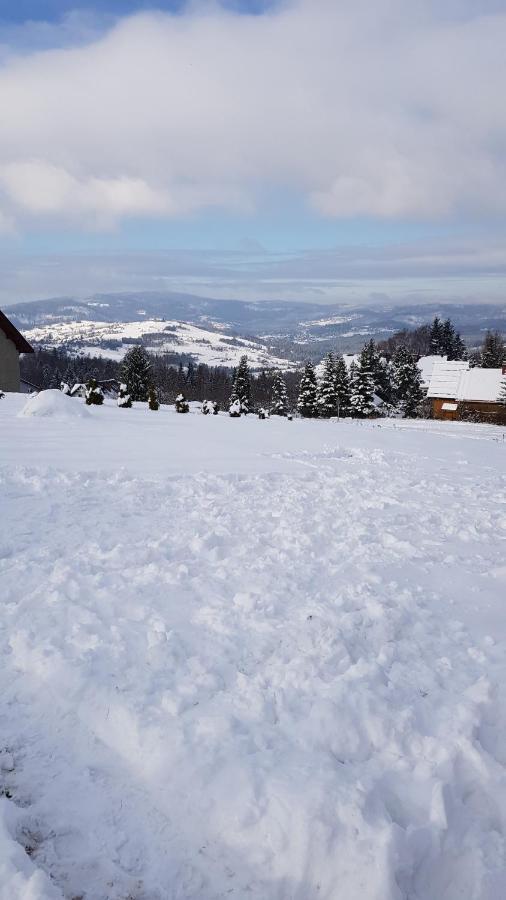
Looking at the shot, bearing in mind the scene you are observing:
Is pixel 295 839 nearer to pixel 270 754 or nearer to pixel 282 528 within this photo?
pixel 270 754

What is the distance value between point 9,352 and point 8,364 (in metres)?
0.60

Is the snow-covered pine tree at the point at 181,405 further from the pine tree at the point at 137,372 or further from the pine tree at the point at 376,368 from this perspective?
the pine tree at the point at 376,368

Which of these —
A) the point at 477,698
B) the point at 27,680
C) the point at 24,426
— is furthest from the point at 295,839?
the point at 24,426

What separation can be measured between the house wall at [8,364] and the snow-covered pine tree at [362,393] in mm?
35736

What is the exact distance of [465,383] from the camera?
2148 inches

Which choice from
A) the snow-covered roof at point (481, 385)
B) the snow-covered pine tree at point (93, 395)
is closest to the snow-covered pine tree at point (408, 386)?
the snow-covered roof at point (481, 385)

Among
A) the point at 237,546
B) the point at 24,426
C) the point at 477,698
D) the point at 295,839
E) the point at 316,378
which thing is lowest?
the point at 295,839

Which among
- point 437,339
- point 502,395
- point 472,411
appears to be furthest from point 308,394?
point 437,339

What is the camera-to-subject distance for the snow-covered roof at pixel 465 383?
173 feet

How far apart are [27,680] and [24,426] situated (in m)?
11.3

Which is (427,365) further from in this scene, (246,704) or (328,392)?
(246,704)

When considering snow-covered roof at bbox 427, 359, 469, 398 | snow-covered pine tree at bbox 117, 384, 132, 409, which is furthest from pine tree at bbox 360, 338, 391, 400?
snow-covered pine tree at bbox 117, 384, 132, 409

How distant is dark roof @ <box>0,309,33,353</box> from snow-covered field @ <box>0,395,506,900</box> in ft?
61.1

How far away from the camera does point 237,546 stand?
652 centimetres
